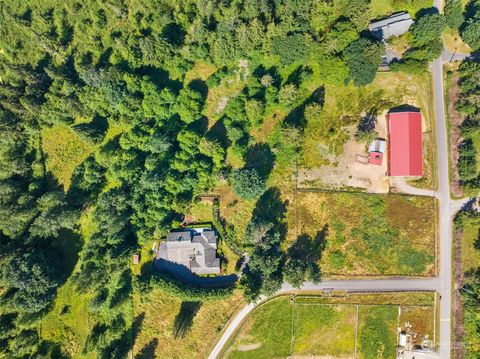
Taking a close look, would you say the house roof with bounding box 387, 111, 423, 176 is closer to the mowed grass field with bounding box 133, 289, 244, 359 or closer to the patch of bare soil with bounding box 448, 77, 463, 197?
the patch of bare soil with bounding box 448, 77, 463, 197

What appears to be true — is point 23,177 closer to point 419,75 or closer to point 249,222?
point 249,222

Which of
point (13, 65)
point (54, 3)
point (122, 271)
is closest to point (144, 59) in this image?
point (54, 3)

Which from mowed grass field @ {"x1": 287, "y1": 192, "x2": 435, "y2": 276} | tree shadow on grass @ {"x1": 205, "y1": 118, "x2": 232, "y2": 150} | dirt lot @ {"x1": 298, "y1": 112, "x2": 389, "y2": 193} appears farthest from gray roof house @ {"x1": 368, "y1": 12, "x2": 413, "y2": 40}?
tree shadow on grass @ {"x1": 205, "y1": 118, "x2": 232, "y2": 150}

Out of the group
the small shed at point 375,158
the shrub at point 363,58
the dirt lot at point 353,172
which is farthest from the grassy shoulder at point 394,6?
the small shed at point 375,158

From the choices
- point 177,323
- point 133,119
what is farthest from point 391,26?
point 177,323

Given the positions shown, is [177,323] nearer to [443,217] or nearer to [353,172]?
[353,172]
